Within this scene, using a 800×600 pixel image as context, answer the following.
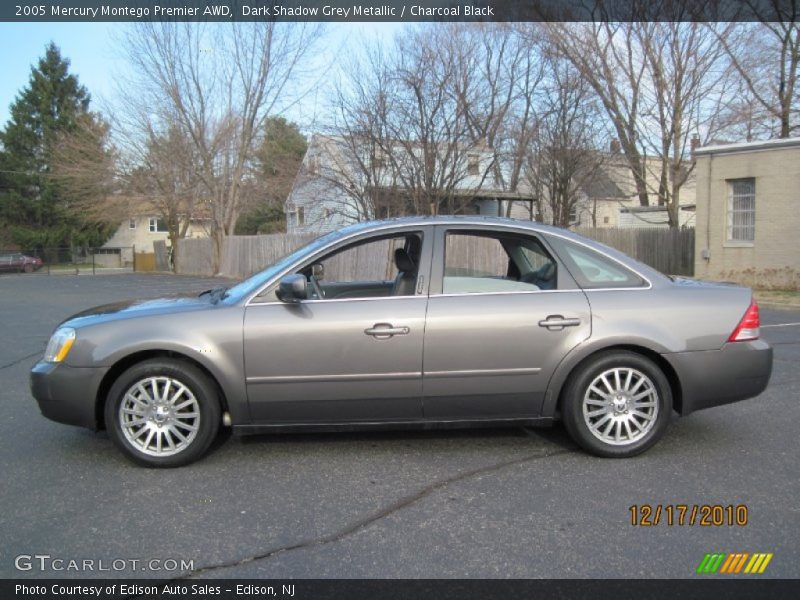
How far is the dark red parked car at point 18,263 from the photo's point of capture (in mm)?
42250

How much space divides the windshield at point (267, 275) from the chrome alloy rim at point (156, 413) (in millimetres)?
683

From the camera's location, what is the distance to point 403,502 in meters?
3.68

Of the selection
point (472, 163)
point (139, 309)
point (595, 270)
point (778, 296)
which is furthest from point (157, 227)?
point (595, 270)

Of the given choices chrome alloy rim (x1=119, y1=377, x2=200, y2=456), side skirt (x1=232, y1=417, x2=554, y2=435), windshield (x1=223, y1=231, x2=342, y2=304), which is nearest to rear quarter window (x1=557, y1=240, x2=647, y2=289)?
side skirt (x1=232, y1=417, x2=554, y2=435)

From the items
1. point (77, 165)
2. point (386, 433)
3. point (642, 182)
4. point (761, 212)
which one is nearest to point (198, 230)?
point (77, 165)

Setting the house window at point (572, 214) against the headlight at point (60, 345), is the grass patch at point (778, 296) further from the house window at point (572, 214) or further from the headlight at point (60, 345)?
the headlight at point (60, 345)

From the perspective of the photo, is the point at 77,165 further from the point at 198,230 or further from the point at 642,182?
the point at 642,182

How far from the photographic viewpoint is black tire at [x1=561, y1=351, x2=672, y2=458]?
4254 mm

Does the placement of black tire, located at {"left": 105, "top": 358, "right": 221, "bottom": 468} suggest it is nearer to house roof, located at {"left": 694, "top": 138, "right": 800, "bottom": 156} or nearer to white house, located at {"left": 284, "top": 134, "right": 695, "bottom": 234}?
house roof, located at {"left": 694, "top": 138, "right": 800, "bottom": 156}

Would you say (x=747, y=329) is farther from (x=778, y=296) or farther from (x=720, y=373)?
(x=778, y=296)

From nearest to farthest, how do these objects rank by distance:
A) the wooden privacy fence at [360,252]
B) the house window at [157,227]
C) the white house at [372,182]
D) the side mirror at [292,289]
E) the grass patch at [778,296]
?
the side mirror at [292,289]
the grass patch at [778,296]
the wooden privacy fence at [360,252]
the white house at [372,182]
the house window at [157,227]

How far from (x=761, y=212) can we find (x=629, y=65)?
44.9 feet
